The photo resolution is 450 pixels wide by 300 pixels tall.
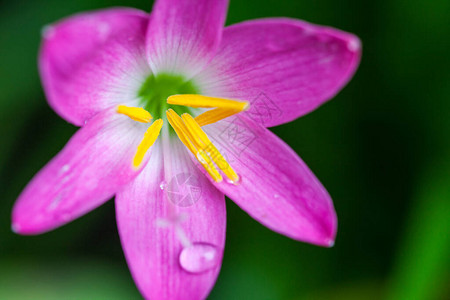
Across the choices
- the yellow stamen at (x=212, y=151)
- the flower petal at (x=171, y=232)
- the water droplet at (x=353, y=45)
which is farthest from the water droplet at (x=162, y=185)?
the water droplet at (x=353, y=45)

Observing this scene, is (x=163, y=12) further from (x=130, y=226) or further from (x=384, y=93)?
(x=384, y=93)

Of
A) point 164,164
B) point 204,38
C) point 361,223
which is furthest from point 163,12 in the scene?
point 361,223

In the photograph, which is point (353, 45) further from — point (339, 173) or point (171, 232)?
point (339, 173)

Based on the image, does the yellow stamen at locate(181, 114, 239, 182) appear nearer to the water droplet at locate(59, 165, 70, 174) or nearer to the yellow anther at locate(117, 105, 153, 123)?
the yellow anther at locate(117, 105, 153, 123)

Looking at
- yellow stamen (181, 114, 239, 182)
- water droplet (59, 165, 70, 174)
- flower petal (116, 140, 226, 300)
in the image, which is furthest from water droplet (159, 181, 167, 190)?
water droplet (59, 165, 70, 174)

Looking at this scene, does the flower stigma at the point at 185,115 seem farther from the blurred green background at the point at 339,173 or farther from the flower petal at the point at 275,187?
the blurred green background at the point at 339,173

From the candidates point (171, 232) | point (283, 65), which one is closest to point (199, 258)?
point (171, 232)
